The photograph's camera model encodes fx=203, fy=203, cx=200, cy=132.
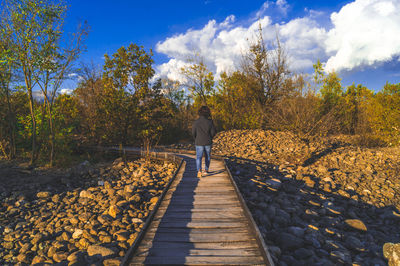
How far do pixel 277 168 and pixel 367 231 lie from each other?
4.79 m

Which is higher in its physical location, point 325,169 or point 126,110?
point 126,110

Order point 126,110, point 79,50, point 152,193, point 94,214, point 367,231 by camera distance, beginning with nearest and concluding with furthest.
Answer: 1. point 367,231
2. point 94,214
3. point 152,193
4. point 79,50
5. point 126,110

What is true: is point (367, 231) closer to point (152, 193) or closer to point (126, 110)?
point (152, 193)

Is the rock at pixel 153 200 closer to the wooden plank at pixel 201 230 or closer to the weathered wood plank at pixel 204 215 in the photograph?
the weathered wood plank at pixel 204 215

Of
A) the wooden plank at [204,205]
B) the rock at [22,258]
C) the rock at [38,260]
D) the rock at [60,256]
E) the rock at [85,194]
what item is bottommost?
the rock at [22,258]

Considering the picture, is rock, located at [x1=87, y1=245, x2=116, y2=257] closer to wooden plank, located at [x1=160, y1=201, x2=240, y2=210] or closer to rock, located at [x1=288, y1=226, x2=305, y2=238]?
wooden plank, located at [x1=160, y1=201, x2=240, y2=210]

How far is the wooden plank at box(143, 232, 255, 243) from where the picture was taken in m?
3.39

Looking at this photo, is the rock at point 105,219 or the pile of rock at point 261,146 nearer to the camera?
the rock at point 105,219

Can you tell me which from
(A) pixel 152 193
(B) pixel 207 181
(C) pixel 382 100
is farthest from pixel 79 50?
(C) pixel 382 100

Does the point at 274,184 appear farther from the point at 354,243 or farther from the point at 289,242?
the point at 289,242

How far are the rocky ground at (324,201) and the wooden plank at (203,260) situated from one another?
869 mm

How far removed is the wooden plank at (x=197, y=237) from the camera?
11.1ft

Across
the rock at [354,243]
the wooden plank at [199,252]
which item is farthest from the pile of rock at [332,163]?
the wooden plank at [199,252]

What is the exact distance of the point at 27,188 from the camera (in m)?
8.76
